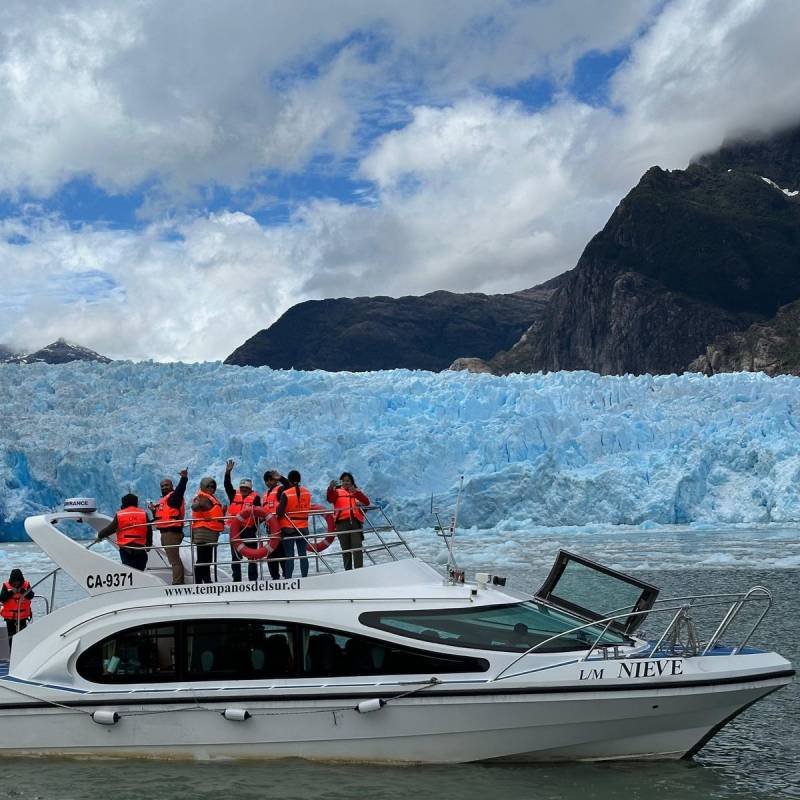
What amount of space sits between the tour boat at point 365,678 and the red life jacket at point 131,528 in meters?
0.53

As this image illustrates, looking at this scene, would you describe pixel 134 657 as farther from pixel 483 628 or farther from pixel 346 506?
pixel 483 628

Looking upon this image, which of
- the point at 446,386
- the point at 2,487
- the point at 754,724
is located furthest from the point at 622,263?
the point at 754,724

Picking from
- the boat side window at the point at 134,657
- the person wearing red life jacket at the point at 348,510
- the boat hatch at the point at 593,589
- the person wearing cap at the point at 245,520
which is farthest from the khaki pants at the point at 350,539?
the boat side window at the point at 134,657

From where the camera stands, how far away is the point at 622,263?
114 metres

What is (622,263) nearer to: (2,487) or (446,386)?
(446,386)

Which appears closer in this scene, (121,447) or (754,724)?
(754,724)

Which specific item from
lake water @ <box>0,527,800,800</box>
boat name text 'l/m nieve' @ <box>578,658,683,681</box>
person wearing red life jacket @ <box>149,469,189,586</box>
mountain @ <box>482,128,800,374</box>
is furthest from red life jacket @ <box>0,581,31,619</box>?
mountain @ <box>482,128,800,374</box>

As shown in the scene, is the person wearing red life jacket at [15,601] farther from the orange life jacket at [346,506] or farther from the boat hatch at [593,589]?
the boat hatch at [593,589]

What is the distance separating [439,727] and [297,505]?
7.28ft

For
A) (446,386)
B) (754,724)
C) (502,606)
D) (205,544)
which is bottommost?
(754,724)

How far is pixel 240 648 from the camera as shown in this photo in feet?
26.3

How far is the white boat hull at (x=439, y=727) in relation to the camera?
305 inches

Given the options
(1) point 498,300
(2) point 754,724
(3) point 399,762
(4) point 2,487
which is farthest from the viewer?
(1) point 498,300

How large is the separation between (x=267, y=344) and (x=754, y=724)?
148 metres
